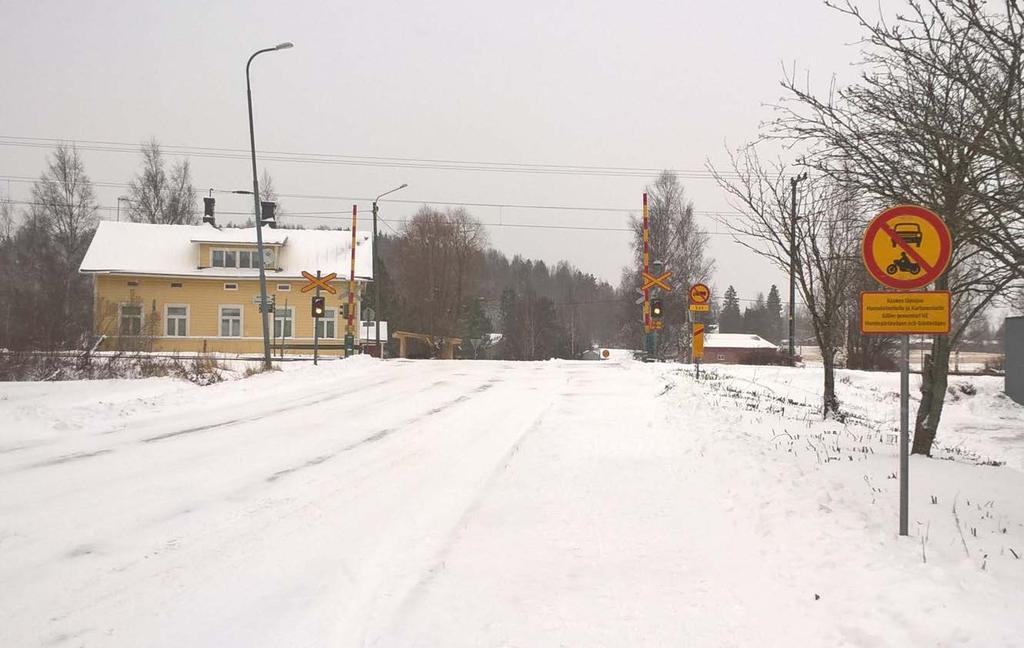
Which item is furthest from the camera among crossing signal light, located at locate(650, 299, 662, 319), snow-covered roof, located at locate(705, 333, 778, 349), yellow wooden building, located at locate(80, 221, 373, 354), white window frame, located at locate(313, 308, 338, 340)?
snow-covered roof, located at locate(705, 333, 778, 349)

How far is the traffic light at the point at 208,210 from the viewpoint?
43.6 meters

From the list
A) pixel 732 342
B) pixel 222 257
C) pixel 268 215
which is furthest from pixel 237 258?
pixel 732 342

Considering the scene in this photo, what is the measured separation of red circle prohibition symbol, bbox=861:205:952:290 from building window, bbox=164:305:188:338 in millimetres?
40342

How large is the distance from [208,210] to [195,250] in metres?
4.07

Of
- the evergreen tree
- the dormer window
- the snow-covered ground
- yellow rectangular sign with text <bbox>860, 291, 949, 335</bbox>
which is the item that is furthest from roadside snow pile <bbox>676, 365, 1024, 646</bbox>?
the evergreen tree

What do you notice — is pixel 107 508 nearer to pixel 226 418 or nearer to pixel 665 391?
pixel 226 418

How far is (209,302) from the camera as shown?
40.1m

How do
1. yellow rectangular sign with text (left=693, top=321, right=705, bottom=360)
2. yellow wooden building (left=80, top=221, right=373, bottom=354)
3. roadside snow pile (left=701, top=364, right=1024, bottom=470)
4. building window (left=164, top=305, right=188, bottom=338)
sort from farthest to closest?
building window (left=164, top=305, right=188, bottom=338) < yellow wooden building (left=80, top=221, right=373, bottom=354) < yellow rectangular sign with text (left=693, top=321, right=705, bottom=360) < roadside snow pile (left=701, top=364, right=1024, bottom=470)

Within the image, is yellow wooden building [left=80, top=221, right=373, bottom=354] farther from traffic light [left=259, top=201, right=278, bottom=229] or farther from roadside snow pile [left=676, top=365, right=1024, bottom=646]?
roadside snow pile [left=676, top=365, right=1024, bottom=646]

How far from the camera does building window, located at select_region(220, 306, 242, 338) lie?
132 feet

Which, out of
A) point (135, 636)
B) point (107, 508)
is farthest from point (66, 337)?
point (135, 636)

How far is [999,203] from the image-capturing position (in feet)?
18.9

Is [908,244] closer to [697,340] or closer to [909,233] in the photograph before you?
[909,233]

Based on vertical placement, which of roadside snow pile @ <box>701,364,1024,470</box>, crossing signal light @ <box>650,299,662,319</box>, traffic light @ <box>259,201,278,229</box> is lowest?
roadside snow pile @ <box>701,364,1024,470</box>
